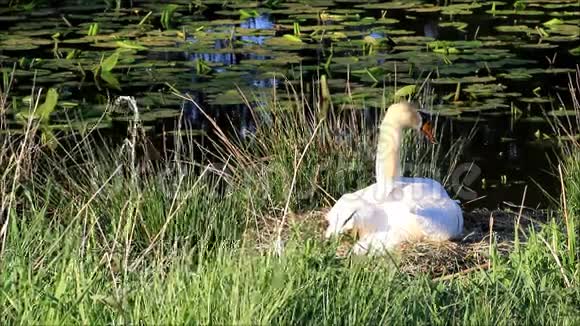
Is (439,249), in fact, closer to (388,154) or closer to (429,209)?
(429,209)

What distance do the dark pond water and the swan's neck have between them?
44.8 inches

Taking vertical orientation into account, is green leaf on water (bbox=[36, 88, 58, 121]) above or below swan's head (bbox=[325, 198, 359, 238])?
above

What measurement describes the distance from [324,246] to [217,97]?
154 inches

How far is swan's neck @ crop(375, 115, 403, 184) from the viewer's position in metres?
5.10

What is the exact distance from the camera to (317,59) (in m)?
8.79

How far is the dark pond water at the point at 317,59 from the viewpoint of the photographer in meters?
7.29

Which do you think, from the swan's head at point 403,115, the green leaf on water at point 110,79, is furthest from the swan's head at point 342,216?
the green leaf on water at point 110,79

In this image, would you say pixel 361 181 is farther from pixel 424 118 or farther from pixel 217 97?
pixel 217 97

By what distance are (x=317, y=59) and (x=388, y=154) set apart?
147 inches

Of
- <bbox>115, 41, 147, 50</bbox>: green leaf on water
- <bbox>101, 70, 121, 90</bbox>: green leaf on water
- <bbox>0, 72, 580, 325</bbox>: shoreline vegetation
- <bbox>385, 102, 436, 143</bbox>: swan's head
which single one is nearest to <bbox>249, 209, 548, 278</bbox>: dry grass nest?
<bbox>0, 72, 580, 325</bbox>: shoreline vegetation

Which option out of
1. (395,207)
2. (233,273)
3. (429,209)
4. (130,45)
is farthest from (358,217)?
(130,45)

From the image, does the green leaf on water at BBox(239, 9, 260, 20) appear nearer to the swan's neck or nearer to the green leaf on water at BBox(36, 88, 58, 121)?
the green leaf on water at BBox(36, 88, 58, 121)

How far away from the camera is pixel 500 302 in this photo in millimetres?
3514

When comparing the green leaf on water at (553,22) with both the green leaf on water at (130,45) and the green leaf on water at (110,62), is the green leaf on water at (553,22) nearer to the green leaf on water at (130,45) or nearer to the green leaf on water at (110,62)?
the green leaf on water at (130,45)
